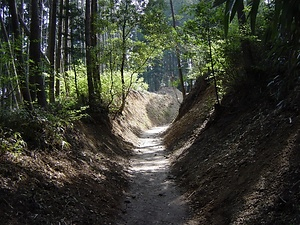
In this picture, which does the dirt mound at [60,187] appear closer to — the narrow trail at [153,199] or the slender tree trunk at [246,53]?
the narrow trail at [153,199]

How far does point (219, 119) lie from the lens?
34.7 ft

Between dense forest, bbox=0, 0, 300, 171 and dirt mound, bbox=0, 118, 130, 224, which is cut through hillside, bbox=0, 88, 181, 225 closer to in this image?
dirt mound, bbox=0, 118, 130, 224

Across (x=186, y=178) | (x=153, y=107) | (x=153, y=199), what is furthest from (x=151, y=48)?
(x=153, y=107)

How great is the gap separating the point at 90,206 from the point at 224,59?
7182 mm

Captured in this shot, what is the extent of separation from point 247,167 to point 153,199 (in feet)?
8.31

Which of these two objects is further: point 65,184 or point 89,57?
point 89,57

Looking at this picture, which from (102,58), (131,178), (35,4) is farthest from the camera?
(102,58)

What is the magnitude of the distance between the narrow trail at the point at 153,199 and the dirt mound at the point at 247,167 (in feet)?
1.22

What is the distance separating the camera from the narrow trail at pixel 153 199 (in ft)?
19.5

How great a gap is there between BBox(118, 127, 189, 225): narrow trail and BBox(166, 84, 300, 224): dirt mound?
371 millimetres

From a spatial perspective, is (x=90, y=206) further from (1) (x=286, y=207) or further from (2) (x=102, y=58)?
(2) (x=102, y=58)

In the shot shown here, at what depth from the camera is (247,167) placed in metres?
6.16

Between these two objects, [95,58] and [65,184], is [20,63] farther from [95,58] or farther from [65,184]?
[95,58]

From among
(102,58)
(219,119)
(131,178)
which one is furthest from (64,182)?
(102,58)
